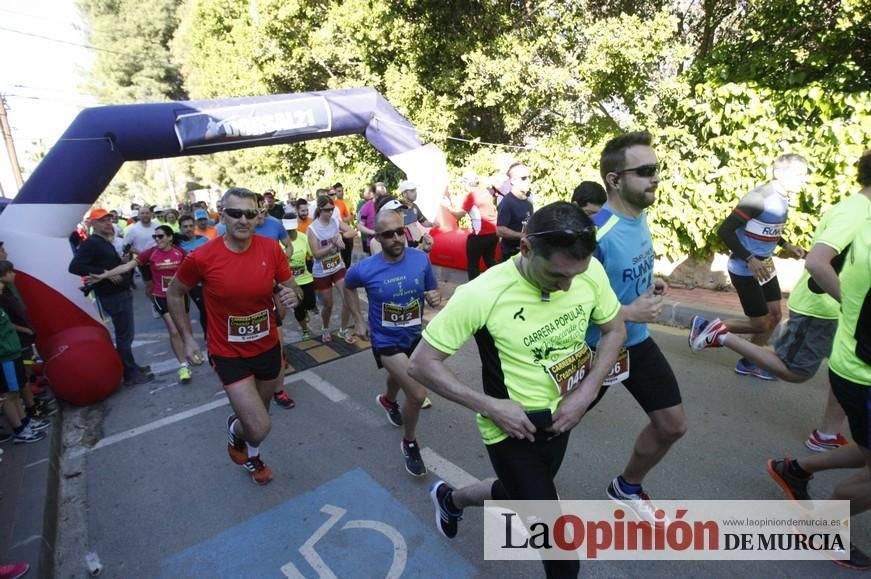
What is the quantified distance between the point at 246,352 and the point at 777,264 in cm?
646

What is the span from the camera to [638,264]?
8.62ft

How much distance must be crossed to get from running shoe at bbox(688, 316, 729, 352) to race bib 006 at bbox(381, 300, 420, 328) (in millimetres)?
2000

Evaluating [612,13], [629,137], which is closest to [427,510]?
[629,137]

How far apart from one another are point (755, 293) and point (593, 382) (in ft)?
9.86

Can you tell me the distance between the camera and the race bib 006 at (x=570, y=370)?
80.1 inches

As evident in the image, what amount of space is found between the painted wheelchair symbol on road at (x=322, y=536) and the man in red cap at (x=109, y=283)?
3.91 m

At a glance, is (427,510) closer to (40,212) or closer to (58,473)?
(58,473)

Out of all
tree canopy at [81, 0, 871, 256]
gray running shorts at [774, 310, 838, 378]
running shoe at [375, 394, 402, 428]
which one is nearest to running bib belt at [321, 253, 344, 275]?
running shoe at [375, 394, 402, 428]

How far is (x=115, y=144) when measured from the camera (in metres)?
6.27

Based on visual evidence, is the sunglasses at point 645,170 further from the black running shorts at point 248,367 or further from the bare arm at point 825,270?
the black running shorts at point 248,367

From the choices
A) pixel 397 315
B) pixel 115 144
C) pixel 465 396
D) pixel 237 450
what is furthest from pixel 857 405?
pixel 115 144

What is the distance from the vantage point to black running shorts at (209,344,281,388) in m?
3.41

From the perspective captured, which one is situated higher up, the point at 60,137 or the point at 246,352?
the point at 60,137

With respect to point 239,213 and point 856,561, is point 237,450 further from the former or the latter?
point 856,561
